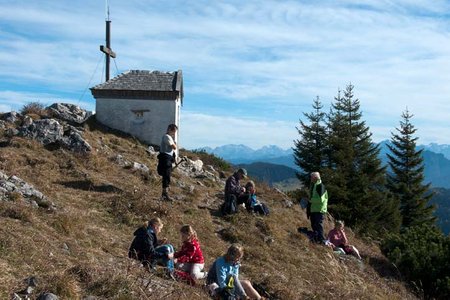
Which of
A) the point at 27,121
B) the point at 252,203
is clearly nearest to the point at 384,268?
the point at 252,203

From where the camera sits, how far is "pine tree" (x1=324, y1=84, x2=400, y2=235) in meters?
27.1

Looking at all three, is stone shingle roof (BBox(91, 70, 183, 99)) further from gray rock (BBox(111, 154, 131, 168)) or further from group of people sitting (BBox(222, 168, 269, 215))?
group of people sitting (BBox(222, 168, 269, 215))

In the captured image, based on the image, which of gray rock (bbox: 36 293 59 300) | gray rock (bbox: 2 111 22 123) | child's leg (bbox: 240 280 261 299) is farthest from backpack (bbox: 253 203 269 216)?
gray rock (bbox: 2 111 22 123)

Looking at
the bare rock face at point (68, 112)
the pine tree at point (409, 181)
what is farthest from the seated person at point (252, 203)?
the pine tree at point (409, 181)

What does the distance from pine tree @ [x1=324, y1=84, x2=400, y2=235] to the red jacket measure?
15547 millimetres

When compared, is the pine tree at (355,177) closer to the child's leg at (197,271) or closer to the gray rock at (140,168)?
the gray rock at (140,168)

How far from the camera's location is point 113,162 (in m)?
17.1

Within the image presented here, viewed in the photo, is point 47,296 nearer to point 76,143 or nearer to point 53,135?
point 76,143

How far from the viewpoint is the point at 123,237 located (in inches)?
409

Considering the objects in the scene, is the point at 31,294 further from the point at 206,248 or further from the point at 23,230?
the point at 206,248

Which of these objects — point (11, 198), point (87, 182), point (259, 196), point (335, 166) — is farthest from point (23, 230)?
point (335, 166)

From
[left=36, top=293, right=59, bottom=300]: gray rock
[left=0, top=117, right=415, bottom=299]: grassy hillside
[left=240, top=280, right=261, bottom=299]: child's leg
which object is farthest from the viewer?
[left=240, top=280, right=261, bottom=299]: child's leg

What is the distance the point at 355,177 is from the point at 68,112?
1663cm

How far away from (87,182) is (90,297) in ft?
26.9
